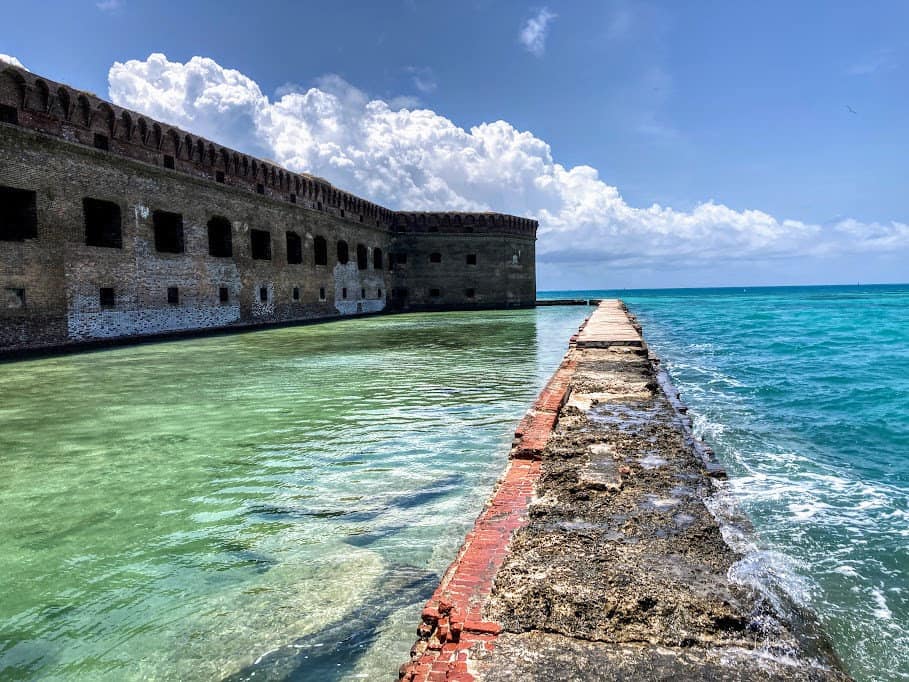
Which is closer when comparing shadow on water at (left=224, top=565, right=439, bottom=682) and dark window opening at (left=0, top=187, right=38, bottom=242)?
shadow on water at (left=224, top=565, right=439, bottom=682)

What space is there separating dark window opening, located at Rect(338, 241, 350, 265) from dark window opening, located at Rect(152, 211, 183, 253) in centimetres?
1105

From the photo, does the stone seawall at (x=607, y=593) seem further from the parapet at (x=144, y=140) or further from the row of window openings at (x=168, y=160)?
the row of window openings at (x=168, y=160)

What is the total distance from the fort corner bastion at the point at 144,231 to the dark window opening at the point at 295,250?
49 millimetres

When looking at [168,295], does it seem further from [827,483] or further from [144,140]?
[827,483]

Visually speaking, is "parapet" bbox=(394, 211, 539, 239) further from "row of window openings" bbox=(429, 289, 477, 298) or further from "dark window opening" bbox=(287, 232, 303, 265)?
"dark window opening" bbox=(287, 232, 303, 265)

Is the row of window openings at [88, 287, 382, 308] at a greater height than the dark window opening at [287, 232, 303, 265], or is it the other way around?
the dark window opening at [287, 232, 303, 265]

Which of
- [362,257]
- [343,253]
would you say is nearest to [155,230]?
[343,253]

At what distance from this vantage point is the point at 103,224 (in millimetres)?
16578

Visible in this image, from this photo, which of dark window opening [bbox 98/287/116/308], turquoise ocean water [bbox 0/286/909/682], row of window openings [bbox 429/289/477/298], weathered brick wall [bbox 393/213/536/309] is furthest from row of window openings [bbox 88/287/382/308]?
row of window openings [bbox 429/289/477/298]

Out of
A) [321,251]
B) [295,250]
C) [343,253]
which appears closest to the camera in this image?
[295,250]

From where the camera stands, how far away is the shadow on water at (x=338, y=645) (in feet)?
6.39

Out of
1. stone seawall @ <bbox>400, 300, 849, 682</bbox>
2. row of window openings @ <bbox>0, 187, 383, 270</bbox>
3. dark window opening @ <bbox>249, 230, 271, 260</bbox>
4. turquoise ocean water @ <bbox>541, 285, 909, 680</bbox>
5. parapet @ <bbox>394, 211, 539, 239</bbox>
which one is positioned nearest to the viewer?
stone seawall @ <bbox>400, 300, 849, 682</bbox>

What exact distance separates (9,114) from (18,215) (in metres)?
2.29

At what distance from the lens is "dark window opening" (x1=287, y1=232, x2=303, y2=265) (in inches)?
1018
